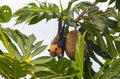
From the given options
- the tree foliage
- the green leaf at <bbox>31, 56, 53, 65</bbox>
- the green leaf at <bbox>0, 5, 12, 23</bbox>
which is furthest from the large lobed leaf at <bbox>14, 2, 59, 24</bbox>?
the green leaf at <bbox>31, 56, 53, 65</bbox>

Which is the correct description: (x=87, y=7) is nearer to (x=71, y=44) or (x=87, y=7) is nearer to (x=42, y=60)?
(x=71, y=44)

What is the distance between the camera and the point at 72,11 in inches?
40.3

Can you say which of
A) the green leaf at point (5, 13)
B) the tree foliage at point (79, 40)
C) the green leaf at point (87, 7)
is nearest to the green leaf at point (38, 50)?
the tree foliage at point (79, 40)

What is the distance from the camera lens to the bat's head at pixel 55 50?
0.98 m

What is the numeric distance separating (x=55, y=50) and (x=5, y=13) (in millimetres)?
212

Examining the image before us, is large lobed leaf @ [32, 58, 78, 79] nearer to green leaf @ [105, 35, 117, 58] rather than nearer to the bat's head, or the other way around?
the bat's head

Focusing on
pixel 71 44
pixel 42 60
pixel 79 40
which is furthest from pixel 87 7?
pixel 42 60

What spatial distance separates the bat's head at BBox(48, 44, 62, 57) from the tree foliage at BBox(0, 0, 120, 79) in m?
0.07

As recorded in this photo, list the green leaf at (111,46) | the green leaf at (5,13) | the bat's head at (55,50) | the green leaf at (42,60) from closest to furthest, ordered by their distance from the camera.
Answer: the green leaf at (42,60)
the green leaf at (5,13)
the bat's head at (55,50)
the green leaf at (111,46)

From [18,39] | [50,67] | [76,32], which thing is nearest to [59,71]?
[50,67]

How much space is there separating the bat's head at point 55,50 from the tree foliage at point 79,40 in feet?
0.24

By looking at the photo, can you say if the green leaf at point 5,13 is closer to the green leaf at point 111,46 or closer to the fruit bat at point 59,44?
the fruit bat at point 59,44

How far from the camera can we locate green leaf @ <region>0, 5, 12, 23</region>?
81 cm

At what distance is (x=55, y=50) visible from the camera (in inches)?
38.8
